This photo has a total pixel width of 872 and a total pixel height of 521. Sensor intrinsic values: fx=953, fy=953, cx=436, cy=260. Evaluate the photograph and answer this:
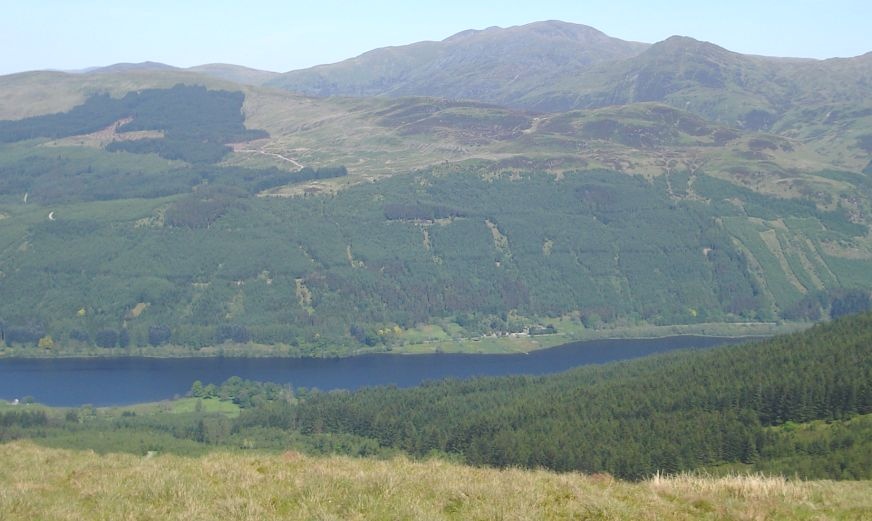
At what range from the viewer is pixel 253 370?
156 meters

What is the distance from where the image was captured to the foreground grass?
21672mm

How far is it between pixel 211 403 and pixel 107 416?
58.7 feet

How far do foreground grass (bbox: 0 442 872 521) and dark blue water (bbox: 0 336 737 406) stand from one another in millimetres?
110595

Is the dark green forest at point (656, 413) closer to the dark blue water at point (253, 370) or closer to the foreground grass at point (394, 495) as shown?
the foreground grass at point (394, 495)

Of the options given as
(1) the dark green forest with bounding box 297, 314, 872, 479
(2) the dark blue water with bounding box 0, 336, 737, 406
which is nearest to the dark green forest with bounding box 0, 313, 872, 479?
(1) the dark green forest with bounding box 297, 314, 872, 479

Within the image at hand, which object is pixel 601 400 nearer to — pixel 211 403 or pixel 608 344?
pixel 211 403

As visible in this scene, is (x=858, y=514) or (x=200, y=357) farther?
(x=200, y=357)

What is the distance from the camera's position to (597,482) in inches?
1015

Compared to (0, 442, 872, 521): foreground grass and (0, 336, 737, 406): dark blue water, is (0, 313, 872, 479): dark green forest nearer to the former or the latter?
(0, 442, 872, 521): foreground grass

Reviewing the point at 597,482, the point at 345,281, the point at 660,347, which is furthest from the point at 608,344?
the point at 597,482

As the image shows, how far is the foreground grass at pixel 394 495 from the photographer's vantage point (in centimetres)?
2167

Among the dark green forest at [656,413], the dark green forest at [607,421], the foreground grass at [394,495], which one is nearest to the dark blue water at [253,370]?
the dark green forest at [607,421]

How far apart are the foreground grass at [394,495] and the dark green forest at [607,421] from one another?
19681mm

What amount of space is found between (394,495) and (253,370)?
13628cm
